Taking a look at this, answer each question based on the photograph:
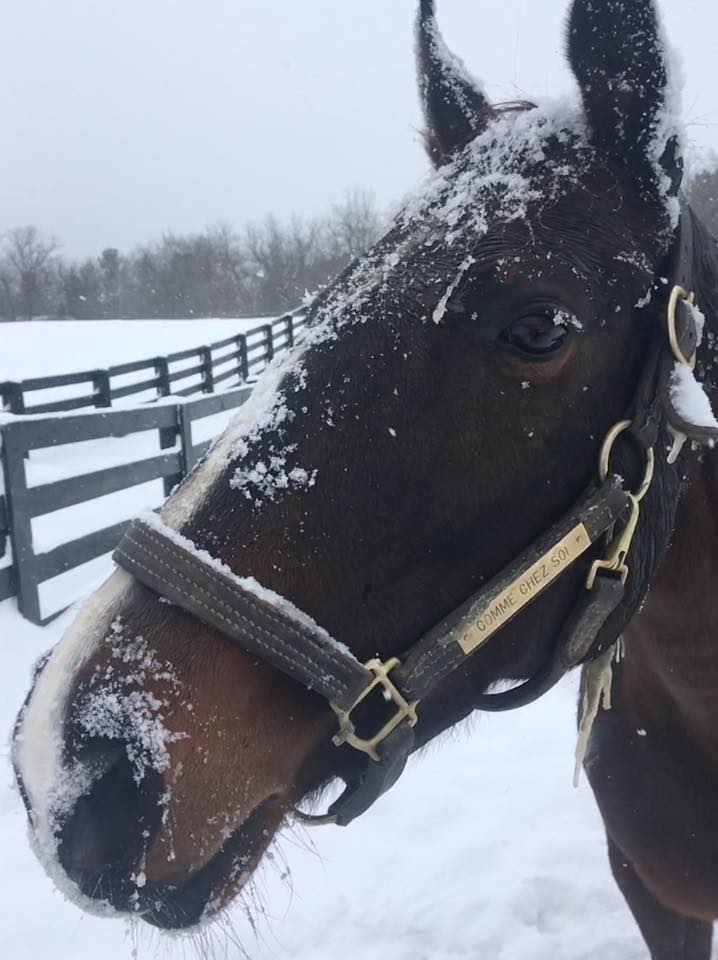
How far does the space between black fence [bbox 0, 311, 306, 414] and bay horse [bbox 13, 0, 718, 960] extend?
1.87 metres

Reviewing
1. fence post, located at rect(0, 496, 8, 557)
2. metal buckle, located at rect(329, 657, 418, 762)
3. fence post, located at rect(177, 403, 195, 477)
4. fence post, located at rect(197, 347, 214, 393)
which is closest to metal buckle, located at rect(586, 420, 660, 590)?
metal buckle, located at rect(329, 657, 418, 762)

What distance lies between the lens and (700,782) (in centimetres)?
211

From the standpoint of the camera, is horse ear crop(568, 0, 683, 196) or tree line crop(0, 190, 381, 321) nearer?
horse ear crop(568, 0, 683, 196)

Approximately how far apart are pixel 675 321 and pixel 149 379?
43.2 ft

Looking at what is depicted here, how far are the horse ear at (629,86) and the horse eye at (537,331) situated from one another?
15.8 inches

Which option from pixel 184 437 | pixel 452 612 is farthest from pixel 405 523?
pixel 184 437

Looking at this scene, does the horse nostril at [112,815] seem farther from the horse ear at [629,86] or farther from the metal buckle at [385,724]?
the horse ear at [629,86]

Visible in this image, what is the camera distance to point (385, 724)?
1443mm

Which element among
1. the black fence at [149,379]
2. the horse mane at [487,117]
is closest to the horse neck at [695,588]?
the horse mane at [487,117]

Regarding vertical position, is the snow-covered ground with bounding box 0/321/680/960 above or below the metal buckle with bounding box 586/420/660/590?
below

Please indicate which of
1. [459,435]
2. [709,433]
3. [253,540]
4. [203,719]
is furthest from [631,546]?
[203,719]

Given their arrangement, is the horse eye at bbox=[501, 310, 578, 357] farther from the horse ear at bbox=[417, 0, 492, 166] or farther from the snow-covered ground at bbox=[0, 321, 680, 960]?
the snow-covered ground at bbox=[0, 321, 680, 960]

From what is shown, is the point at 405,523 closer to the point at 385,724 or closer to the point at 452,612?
the point at 452,612

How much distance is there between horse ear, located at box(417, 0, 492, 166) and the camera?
6.21ft
